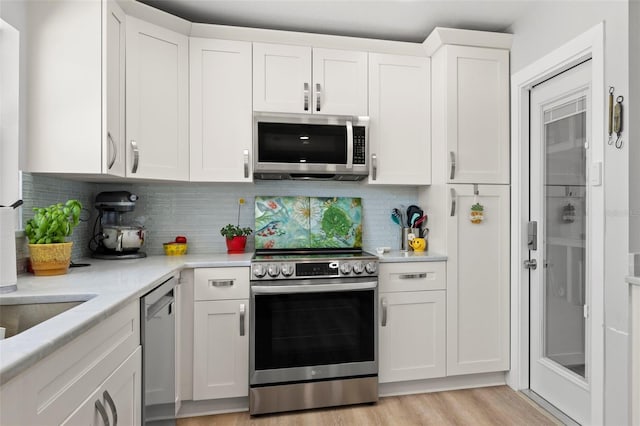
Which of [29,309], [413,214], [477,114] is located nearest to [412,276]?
[413,214]

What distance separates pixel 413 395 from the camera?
251 centimetres

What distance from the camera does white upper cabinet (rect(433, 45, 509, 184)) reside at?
8.36 ft

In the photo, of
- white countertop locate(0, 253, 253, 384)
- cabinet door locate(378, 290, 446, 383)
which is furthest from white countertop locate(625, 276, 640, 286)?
white countertop locate(0, 253, 253, 384)

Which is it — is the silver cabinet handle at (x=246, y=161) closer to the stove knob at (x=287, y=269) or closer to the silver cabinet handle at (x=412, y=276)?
the stove knob at (x=287, y=269)

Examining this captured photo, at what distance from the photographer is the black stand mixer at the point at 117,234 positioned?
235cm

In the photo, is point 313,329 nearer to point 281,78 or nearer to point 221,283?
point 221,283

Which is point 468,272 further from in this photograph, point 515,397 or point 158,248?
point 158,248

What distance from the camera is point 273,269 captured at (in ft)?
7.29

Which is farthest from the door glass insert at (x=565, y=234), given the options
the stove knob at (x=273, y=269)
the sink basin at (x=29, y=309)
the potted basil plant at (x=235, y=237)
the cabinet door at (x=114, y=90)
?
the cabinet door at (x=114, y=90)

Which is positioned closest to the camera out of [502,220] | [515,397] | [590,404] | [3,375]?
[3,375]

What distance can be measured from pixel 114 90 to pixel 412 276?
210 cm

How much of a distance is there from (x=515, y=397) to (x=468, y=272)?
857 millimetres

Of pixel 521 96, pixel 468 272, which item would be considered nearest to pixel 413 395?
pixel 468 272

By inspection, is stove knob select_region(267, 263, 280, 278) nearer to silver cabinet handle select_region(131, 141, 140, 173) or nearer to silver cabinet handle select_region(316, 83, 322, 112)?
silver cabinet handle select_region(131, 141, 140, 173)
